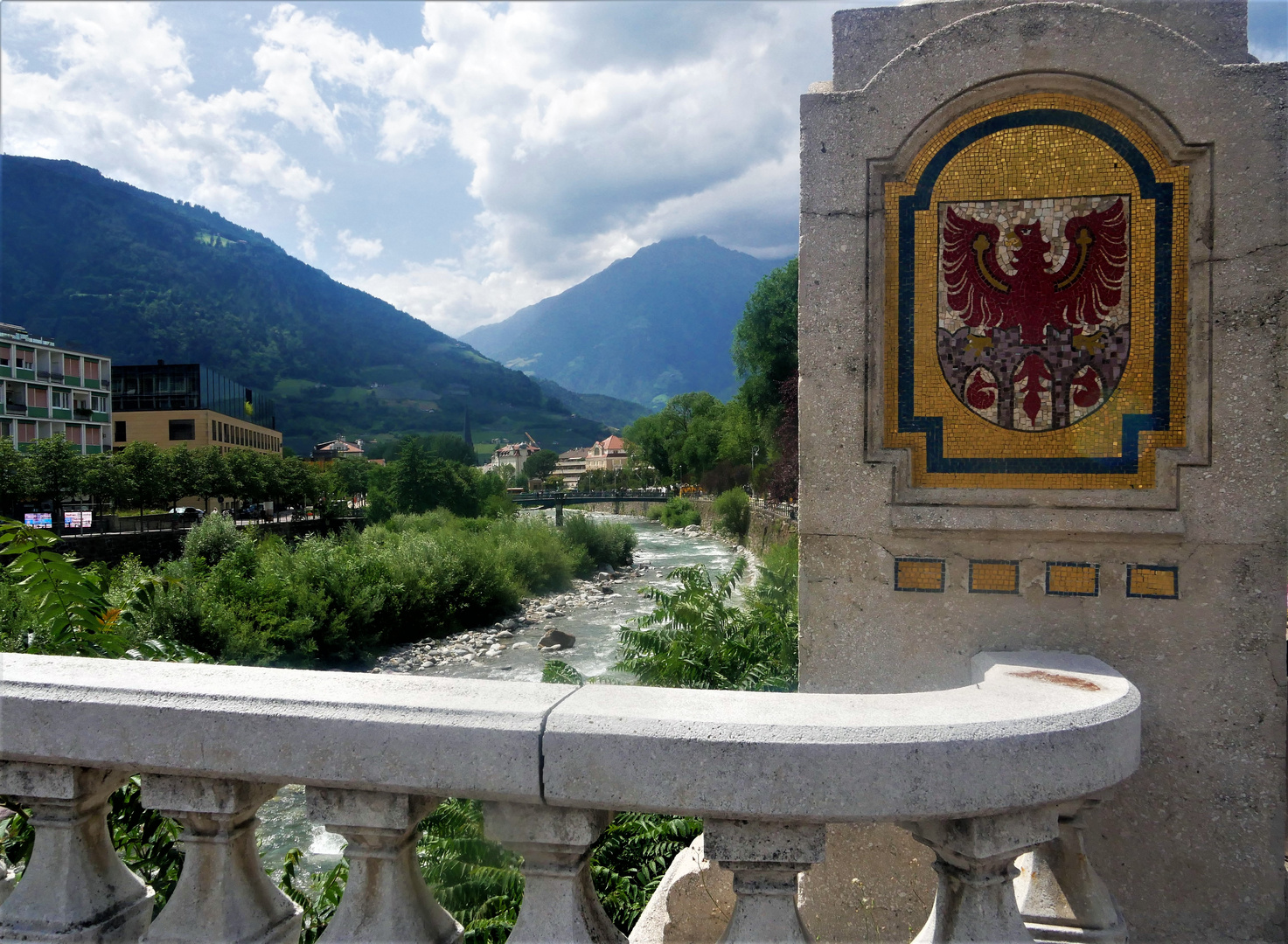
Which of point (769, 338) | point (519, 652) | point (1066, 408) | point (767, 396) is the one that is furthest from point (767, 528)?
point (1066, 408)

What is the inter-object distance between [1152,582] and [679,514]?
2579 inches

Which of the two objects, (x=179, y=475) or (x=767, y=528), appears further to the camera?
(x=179, y=475)

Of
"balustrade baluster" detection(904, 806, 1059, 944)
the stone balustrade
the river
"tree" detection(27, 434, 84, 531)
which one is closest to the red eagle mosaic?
the stone balustrade

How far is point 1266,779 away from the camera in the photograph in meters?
3.29

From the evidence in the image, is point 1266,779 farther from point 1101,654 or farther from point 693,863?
point 693,863

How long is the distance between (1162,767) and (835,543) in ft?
5.87

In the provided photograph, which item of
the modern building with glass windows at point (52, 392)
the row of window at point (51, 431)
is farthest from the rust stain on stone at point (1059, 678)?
the modern building with glass windows at point (52, 392)

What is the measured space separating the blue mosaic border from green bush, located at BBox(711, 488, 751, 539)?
45.9m

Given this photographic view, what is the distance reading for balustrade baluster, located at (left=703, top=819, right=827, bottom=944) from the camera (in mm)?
1841

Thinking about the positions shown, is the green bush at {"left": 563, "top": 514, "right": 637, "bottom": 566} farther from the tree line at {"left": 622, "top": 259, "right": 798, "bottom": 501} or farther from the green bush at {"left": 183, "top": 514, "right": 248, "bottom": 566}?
the green bush at {"left": 183, "top": 514, "right": 248, "bottom": 566}

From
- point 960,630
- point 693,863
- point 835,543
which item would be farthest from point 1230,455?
point 693,863

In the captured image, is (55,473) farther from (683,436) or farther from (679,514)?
(683,436)

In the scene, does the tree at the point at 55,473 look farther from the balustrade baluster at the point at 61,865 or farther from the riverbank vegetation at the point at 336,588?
the balustrade baluster at the point at 61,865

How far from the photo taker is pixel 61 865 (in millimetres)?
2035
